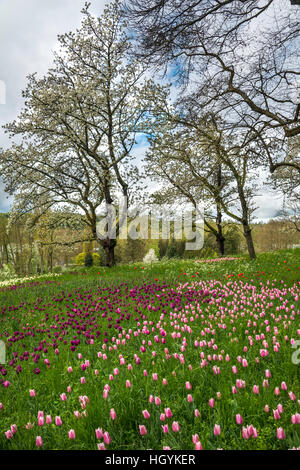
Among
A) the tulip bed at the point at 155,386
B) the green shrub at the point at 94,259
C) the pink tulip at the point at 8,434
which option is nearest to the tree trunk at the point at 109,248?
the tulip bed at the point at 155,386

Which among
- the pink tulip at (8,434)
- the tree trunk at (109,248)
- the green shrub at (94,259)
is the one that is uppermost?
the tree trunk at (109,248)

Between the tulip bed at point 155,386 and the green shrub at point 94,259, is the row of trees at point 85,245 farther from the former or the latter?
the tulip bed at point 155,386

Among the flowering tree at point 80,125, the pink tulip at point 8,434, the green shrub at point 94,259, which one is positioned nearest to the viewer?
the pink tulip at point 8,434

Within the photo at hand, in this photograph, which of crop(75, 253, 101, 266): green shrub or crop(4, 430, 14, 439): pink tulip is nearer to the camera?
crop(4, 430, 14, 439): pink tulip

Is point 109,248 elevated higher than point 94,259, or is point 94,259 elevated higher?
point 109,248

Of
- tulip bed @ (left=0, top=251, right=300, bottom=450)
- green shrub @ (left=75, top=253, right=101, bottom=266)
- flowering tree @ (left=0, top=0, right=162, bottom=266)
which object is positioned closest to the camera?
tulip bed @ (left=0, top=251, right=300, bottom=450)

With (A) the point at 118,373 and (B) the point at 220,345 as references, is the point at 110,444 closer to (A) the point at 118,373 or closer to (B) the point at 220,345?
(A) the point at 118,373

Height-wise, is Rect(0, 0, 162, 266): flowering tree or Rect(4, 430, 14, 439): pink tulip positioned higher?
Rect(0, 0, 162, 266): flowering tree

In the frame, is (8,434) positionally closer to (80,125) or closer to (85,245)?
(80,125)

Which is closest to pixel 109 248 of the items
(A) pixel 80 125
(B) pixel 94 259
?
(A) pixel 80 125

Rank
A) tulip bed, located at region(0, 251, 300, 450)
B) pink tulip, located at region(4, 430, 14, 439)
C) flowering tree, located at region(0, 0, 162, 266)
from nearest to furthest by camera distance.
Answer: tulip bed, located at region(0, 251, 300, 450) → pink tulip, located at region(4, 430, 14, 439) → flowering tree, located at region(0, 0, 162, 266)

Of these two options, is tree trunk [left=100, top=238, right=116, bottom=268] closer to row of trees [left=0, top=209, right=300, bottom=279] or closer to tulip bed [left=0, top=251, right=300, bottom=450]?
row of trees [left=0, top=209, right=300, bottom=279]

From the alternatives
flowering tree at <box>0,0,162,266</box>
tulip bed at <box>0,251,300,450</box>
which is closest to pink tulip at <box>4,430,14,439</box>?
tulip bed at <box>0,251,300,450</box>
